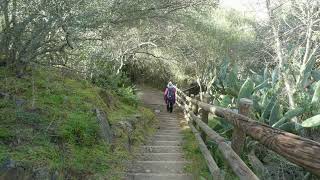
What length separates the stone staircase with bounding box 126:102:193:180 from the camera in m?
5.87

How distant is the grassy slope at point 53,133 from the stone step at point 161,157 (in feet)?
1.11

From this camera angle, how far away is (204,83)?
20938mm

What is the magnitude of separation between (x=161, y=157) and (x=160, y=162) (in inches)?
20.3

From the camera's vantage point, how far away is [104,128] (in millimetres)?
7078

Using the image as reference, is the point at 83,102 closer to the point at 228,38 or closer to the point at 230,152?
the point at 230,152

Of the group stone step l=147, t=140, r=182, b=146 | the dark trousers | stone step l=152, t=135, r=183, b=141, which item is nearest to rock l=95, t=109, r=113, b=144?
stone step l=147, t=140, r=182, b=146

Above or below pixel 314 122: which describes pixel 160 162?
below

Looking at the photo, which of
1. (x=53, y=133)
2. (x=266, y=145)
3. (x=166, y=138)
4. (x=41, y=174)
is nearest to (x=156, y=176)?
(x=53, y=133)

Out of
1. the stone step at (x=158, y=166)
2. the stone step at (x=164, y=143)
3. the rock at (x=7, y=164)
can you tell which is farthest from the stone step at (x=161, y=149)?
the rock at (x=7, y=164)

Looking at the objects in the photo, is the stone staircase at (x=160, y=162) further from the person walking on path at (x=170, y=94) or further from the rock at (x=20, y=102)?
the person walking on path at (x=170, y=94)

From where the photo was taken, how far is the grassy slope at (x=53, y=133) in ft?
17.0

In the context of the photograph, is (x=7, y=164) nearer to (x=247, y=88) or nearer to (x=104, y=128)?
(x=104, y=128)

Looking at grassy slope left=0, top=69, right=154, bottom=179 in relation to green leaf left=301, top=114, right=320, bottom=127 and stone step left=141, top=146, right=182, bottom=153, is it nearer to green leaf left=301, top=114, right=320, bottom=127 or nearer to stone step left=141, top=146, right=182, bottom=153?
stone step left=141, top=146, right=182, bottom=153

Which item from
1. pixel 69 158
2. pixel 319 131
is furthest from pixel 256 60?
pixel 69 158
